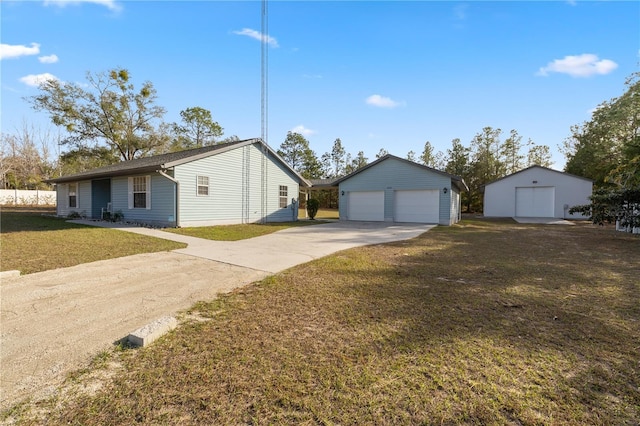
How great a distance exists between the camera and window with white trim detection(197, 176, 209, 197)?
13.3 metres

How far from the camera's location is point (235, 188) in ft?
49.2

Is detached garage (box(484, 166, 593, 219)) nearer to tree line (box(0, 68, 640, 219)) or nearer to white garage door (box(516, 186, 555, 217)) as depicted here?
white garage door (box(516, 186, 555, 217))

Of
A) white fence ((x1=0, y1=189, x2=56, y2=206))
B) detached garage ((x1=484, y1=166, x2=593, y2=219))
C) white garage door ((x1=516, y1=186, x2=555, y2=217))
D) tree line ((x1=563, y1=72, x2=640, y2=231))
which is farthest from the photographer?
white fence ((x1=0, y1=189, x2=56, y2=206))

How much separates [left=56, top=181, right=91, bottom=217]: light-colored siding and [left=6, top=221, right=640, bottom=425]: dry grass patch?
58.8 ft

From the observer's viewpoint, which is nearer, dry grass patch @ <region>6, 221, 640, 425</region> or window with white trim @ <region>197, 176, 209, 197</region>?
dry grass patch @ <region>6, 221, 640, 425</region>

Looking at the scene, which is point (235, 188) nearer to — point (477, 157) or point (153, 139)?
point (153, 139)

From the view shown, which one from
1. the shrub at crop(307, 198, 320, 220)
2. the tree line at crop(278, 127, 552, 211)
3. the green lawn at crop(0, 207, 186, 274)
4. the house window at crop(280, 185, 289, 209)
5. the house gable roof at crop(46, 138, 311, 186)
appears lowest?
the green lawn at crop(0, 207, 186, 274)

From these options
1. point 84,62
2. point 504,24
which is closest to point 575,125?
point 504,24

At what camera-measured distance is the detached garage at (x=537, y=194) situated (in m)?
22.1

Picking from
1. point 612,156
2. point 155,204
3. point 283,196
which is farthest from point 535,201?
point 155,204

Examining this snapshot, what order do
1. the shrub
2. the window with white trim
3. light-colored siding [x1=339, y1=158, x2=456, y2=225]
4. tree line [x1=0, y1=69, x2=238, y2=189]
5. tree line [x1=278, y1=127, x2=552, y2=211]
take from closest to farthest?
the window with white trim < light-colored siding [x1=339, y1=158, x2=456, y2=225] < the shrub < tree line [x1=0, y1=69, x2=238, y2=189] < tree line [x1=278, y1=127, x2=552, y2=211]

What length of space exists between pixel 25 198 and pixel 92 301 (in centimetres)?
3844

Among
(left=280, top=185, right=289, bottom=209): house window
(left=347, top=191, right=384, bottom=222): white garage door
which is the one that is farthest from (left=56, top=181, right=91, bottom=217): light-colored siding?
(left=347, top=191, right=384, bottom=222): white garage door

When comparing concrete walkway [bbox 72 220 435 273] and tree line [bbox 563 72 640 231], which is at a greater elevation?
tree line [bbox 563 72 640 231]
